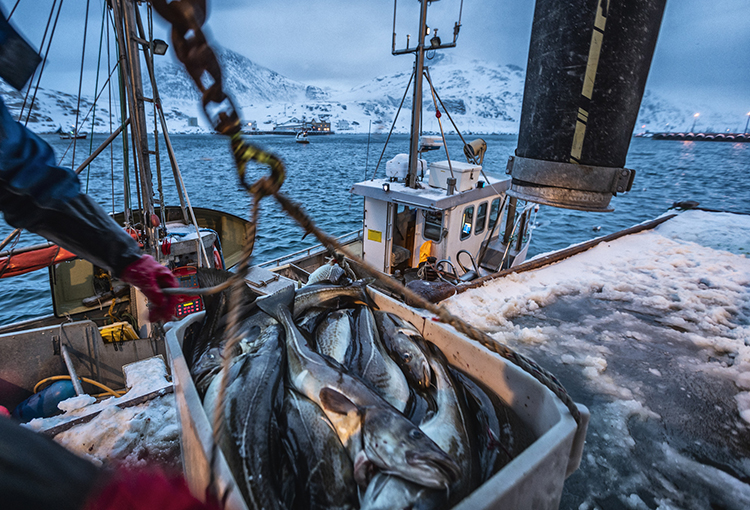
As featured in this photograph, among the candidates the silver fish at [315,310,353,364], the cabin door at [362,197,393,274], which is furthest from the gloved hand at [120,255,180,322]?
the cabin door at [362,197,393,274]

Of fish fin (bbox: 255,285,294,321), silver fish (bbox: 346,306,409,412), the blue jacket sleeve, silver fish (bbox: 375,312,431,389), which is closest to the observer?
the blue jacket sleeve

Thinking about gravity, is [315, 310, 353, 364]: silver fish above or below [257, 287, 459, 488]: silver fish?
below

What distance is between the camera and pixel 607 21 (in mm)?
2256

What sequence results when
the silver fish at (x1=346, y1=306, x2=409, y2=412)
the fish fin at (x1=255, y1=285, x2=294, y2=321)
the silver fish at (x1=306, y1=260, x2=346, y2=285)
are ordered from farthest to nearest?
the silver fish at (x1=306, y1=260, x2=346, y2=285) < the fish fin at (x1=255, y1=285, x2=294, y2=321) < the silver fish at (x1=346, y1=306, x2=409, y2=412)

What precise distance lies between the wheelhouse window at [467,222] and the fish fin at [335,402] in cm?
787

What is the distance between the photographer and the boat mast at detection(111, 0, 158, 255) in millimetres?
5637

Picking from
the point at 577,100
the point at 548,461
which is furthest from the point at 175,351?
the point at 577,100

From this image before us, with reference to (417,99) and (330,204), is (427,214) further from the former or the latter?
(330,204)

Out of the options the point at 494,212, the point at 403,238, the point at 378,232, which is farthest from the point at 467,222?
the point at 378,232

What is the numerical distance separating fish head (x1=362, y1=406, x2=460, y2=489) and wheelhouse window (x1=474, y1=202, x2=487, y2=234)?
8.74 metres

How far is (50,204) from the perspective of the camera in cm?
195

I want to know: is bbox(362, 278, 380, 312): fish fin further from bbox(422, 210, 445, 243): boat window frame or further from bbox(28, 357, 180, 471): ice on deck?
bbox(422, 210, 445, 243): boat window frame

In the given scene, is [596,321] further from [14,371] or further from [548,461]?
[14,371]

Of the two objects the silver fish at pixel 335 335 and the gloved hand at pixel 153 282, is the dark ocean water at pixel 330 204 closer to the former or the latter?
the gloved hand at pixel 153 282
